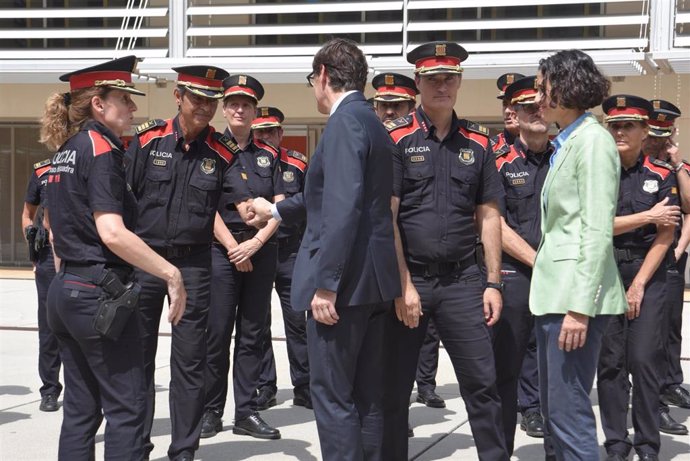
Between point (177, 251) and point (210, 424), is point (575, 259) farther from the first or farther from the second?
point (210, 424)

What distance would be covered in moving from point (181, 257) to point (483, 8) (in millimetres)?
11594

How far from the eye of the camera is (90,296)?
159 inches

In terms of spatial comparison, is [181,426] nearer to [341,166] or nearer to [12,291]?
[341,166]

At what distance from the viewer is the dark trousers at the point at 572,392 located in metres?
3.79

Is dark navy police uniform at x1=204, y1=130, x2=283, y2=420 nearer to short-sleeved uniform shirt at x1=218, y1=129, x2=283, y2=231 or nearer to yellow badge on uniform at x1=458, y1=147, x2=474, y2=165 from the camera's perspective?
short-sleeved uniform shirt at x1=218, y1=129, x2=283, y2=231

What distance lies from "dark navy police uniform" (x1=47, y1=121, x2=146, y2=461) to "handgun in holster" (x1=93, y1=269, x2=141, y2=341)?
40 millimetres

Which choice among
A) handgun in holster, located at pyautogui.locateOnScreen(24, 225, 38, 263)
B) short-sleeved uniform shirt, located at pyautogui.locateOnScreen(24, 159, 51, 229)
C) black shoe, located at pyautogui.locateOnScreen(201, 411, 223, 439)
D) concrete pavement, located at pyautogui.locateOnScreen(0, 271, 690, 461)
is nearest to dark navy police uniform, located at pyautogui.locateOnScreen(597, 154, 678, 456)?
concrete pavement, located at pyautogui.locateOnScreen(0, 271, 690, 461)

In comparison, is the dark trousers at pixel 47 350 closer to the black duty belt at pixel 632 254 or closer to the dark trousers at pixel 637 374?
the dark trousers at pixel 637 374

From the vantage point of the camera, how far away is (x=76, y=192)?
404 cm

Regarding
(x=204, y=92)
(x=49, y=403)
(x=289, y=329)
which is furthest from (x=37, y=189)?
(x=204, y=92)

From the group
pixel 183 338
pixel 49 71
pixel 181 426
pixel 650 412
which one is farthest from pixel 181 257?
pixel 49 71

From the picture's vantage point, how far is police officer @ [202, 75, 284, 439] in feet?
19.9

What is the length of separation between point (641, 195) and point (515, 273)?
2.87 ft

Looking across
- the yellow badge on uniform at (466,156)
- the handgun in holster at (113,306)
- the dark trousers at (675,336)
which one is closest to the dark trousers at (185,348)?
the handgun in holster at (113,306)
